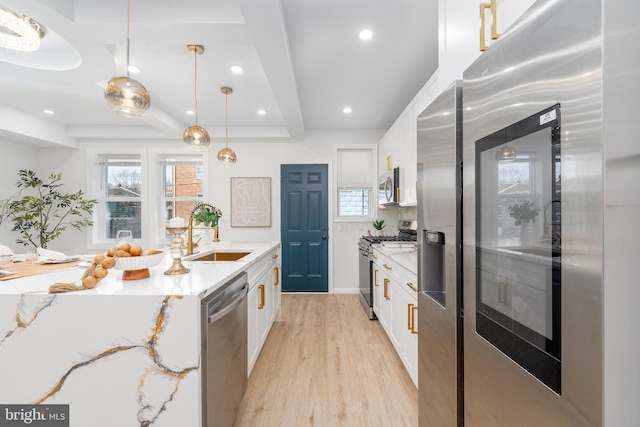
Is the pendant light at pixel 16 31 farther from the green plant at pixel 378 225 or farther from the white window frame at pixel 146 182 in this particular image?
the green plant at pixel 378 225

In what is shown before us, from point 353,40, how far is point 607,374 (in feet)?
7.97

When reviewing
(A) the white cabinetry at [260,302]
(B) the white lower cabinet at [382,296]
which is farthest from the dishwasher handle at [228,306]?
(B) the white lower cabinet at [382,296]

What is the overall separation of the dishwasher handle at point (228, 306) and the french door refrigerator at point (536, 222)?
3.37ft

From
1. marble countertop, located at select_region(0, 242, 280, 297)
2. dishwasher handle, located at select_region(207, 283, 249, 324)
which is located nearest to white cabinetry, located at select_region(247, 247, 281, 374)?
dishwasher handle, located at select_region(207, 283, 249, 324)

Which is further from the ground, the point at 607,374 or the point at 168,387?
the point at 607,374

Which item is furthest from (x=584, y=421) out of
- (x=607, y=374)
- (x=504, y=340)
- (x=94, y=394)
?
(x=94, y=394)

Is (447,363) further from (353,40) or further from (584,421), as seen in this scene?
(353,40)

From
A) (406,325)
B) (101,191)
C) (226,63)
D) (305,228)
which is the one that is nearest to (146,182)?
(101,191)

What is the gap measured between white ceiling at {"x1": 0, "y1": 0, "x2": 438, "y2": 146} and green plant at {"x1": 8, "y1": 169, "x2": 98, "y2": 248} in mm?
660

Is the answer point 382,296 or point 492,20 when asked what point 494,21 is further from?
point 382,296

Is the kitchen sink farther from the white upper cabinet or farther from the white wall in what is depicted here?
the white upper cabinet

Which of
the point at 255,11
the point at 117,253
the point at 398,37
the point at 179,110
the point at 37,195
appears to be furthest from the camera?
the point at 37,195

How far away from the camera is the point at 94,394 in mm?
1126

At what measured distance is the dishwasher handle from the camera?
1.25 metres
